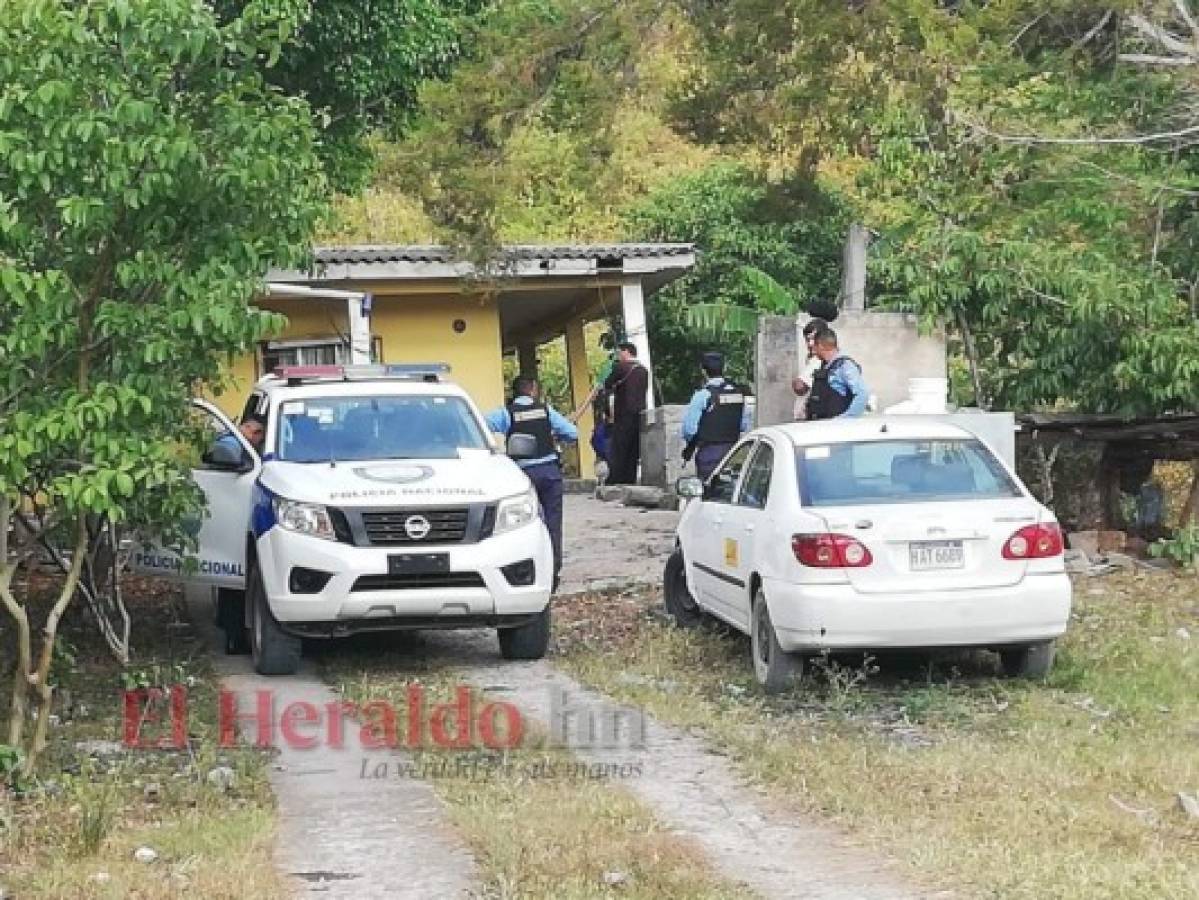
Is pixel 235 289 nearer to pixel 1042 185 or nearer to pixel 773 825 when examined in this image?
pixel 773 825

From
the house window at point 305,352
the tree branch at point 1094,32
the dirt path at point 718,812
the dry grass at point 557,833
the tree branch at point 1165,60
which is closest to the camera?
the dry grass at point 557,833

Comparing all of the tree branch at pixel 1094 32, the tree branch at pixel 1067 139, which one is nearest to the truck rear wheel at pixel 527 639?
the tree branch at pixel 1067 139

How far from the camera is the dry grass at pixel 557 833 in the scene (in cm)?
639

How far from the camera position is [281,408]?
12.1m

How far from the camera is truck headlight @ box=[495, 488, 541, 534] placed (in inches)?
433

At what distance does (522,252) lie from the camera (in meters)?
20.6

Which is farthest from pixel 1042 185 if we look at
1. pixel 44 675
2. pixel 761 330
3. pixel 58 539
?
pixel 44 675

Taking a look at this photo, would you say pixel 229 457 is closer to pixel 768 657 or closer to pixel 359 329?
pixel 768 657

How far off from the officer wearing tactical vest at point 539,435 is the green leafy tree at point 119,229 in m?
5.09

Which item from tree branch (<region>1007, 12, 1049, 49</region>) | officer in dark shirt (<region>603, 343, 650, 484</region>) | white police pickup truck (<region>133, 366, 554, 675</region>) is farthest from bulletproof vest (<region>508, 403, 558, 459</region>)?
officer in dark shirt (<region>603, 343, 650, 484</region>)

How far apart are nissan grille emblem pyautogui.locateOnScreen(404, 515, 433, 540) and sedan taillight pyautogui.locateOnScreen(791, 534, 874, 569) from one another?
250cm

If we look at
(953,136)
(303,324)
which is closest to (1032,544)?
(953,136)

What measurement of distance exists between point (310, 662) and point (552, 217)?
88.1ft

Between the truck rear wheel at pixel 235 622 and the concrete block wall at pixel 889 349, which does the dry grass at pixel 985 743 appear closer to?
the truck rear wheel at pixel 235 622
